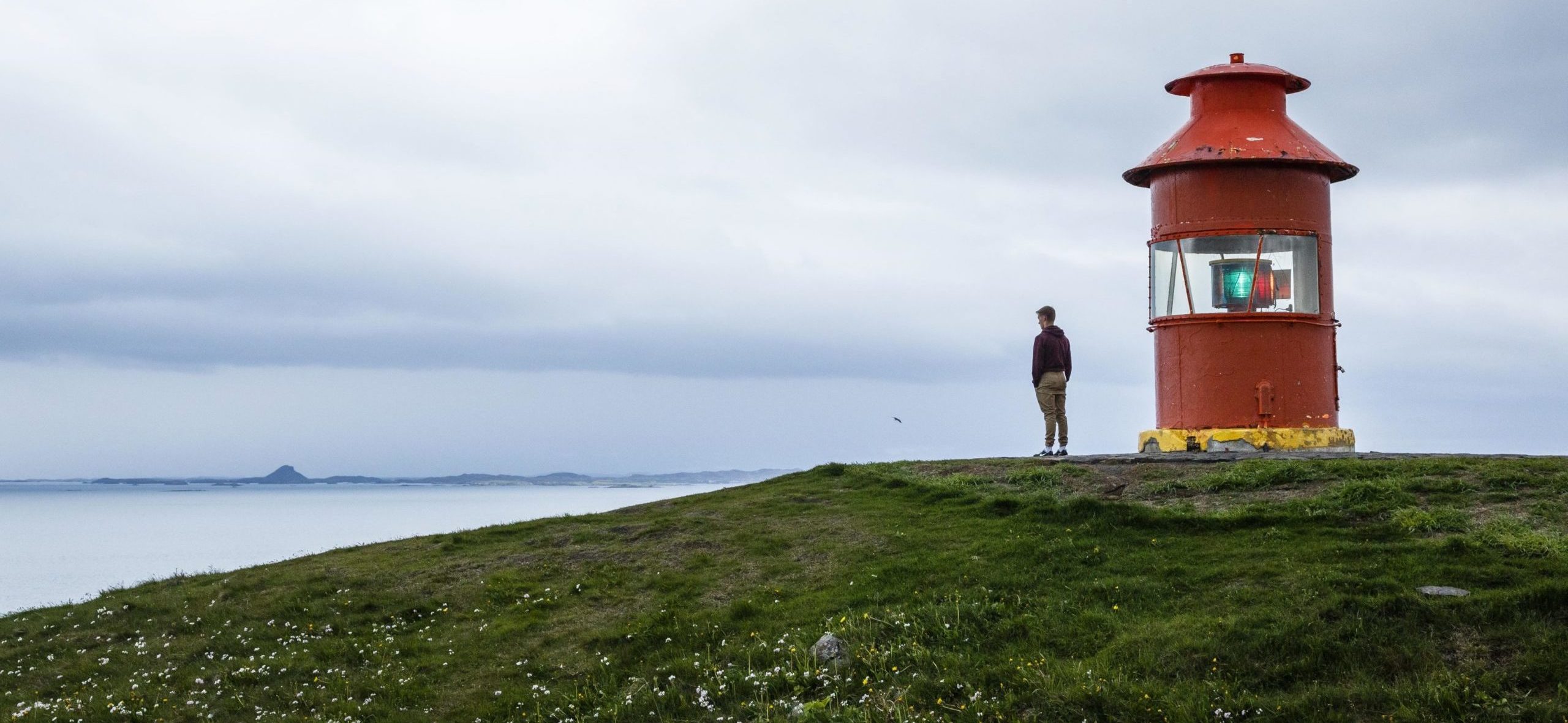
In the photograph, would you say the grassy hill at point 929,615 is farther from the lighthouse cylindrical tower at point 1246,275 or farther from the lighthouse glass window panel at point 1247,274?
the lighthouse glass window panel at point 1247,274

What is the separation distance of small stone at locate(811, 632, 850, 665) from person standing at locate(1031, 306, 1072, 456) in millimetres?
10519

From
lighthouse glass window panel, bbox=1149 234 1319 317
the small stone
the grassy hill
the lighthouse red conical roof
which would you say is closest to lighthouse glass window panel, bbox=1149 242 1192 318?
lighthouse glass window panel, bbox=1149 234 1319 317

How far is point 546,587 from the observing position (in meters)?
16.7

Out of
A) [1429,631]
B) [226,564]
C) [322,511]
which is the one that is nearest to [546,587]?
[1429,631]

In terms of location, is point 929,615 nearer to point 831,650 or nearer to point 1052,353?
point 831,650

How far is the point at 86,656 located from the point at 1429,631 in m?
15.2

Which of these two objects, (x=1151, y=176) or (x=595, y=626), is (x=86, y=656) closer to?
(x=595, y=626)

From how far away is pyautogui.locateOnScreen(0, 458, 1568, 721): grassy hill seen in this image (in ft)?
34.4

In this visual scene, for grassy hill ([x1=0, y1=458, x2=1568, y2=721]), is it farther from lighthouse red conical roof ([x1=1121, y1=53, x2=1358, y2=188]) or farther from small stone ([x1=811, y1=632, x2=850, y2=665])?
lighthouse red conical roof ([x1=1121, y1=53, x2=1358, y2=188])

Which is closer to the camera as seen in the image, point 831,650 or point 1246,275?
point 831,650

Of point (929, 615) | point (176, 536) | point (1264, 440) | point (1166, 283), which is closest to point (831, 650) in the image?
point (929, 615)

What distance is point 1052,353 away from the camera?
22281 mm

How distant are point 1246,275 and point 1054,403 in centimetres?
396

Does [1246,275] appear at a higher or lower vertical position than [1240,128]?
lower
